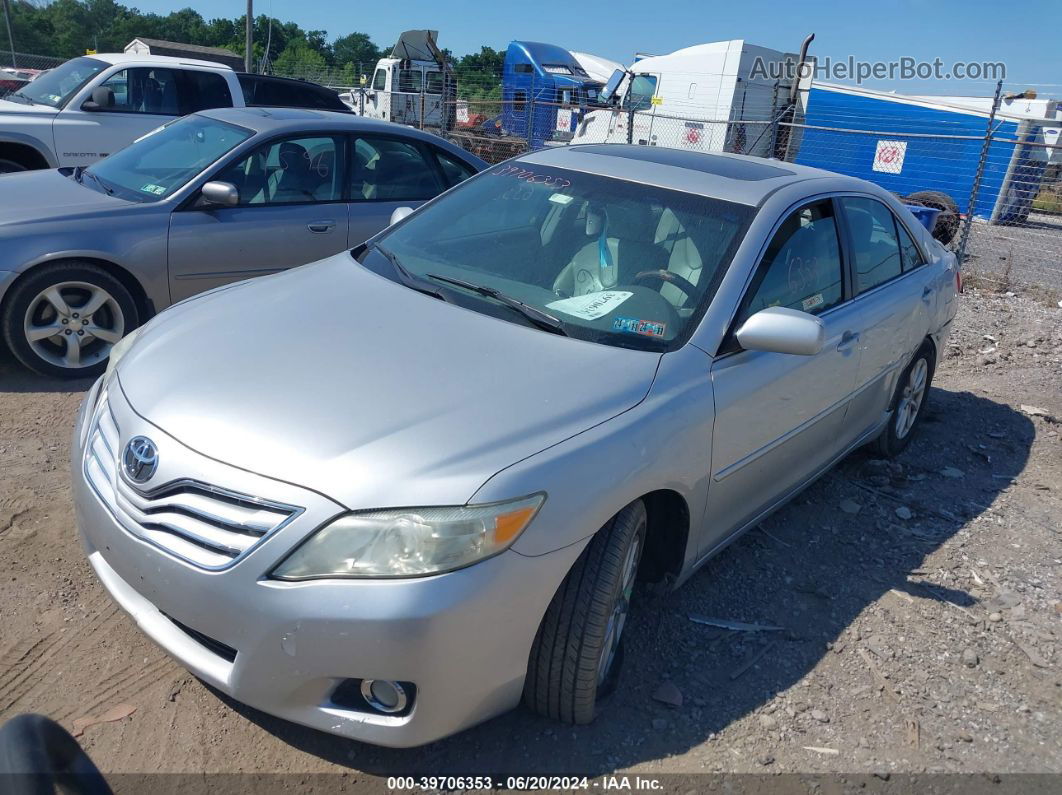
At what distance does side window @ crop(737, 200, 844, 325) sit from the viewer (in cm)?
329

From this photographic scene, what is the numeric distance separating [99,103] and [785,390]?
26.1 ft

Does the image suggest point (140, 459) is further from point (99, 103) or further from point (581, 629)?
point (99, 103)

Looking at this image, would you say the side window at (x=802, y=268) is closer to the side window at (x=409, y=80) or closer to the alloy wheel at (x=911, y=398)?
→ the alloy wheel at (x=911, y=398)

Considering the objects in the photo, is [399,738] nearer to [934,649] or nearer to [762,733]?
[762,733]

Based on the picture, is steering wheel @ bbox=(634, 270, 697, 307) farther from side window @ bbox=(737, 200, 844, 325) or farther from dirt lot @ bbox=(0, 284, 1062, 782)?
dirt lot @ bbox=(0, 284, 1062, 782)

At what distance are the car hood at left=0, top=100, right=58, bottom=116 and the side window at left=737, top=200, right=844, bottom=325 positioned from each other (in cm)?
757

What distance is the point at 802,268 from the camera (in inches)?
142

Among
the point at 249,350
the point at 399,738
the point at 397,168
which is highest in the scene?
the point at 397,168

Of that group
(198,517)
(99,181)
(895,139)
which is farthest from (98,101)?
(895,139)

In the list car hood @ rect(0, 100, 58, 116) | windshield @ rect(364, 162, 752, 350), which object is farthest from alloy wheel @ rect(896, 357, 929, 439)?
car hood @ rect(0, 100, 58, 116)

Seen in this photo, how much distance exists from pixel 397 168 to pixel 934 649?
4674mm

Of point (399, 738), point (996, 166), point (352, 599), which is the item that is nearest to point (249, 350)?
point (352, 599)

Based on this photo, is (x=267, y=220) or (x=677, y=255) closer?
(x=677, y=255)

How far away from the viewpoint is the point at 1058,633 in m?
3.51
